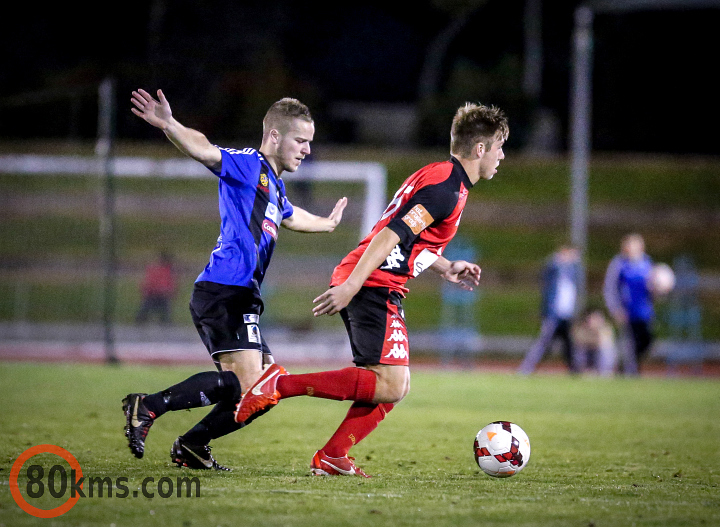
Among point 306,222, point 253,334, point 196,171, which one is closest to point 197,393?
point 253,334

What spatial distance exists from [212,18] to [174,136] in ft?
104

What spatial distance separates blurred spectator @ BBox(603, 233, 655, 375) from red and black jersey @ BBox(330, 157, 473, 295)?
1031cm

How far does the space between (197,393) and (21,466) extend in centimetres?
118

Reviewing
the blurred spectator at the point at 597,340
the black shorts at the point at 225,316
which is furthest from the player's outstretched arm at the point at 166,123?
the blurred spectator at the point at 597,340

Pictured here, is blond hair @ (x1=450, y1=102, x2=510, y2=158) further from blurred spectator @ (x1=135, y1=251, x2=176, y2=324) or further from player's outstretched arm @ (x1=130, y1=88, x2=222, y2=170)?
blurred spectator @ (x1=135, y1=251, x2=176, y2=324)

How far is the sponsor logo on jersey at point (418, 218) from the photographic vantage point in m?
5.54

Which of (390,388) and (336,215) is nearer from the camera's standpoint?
(390,388)

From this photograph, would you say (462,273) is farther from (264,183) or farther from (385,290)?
(264,183)

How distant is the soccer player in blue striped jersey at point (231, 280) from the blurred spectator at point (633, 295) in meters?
10.6

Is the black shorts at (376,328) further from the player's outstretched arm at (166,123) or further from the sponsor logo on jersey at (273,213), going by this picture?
the player's outstretched arm at (166,123)


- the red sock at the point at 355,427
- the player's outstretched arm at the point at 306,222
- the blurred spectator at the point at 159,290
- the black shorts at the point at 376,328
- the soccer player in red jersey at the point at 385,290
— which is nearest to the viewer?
the soccer player in red jersey at the point at 385,290

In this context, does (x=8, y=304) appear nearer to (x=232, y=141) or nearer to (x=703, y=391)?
(x=703, y=391)

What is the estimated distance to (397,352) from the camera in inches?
223

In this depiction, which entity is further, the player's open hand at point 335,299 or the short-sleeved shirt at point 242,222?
the short-sleeved shirt at point 242,222
